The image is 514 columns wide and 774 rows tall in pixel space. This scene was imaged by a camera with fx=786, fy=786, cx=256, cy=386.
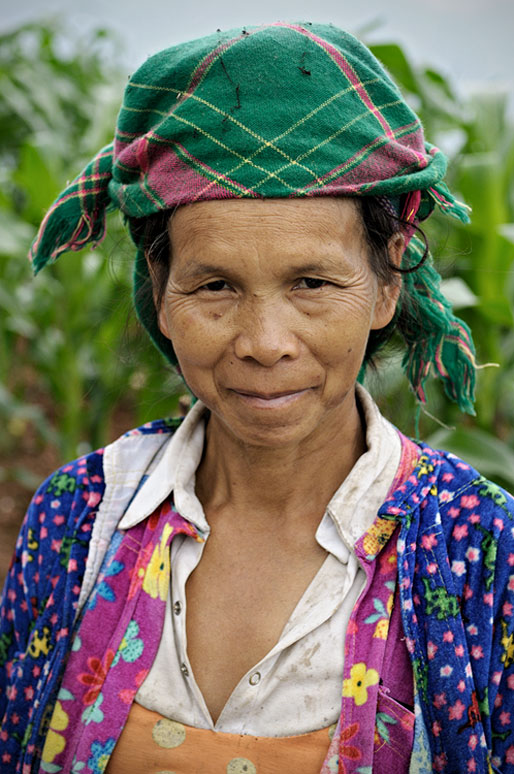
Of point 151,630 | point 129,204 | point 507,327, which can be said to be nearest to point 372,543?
point 151,630

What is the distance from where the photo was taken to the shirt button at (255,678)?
4.26 feet

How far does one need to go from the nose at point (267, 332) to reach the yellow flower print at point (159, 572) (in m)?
0.42

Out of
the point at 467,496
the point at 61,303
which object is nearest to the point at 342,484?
the point at 467,496

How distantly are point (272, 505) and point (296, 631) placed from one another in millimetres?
261

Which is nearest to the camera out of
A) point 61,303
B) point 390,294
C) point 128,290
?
point 390,294

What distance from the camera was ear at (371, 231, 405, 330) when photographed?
54.0 inches

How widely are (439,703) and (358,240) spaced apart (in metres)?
0.74

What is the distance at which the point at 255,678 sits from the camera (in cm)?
130

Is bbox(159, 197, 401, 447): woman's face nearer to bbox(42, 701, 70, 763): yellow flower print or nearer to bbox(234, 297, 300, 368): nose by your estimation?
bbox(234, 297, 300, 368): nose

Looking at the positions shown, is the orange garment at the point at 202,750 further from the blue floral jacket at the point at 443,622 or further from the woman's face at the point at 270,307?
the woman's face at the point at 270,307

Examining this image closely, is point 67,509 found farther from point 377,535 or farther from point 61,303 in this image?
point 61,303

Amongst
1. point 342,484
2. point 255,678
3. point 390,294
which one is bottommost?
→ point 255,678

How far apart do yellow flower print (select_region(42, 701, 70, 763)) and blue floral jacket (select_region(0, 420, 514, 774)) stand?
19 millimetres

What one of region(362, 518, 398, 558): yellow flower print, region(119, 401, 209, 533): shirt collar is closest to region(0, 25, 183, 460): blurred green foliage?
region(119, 401, 209, 533): shirt collar
